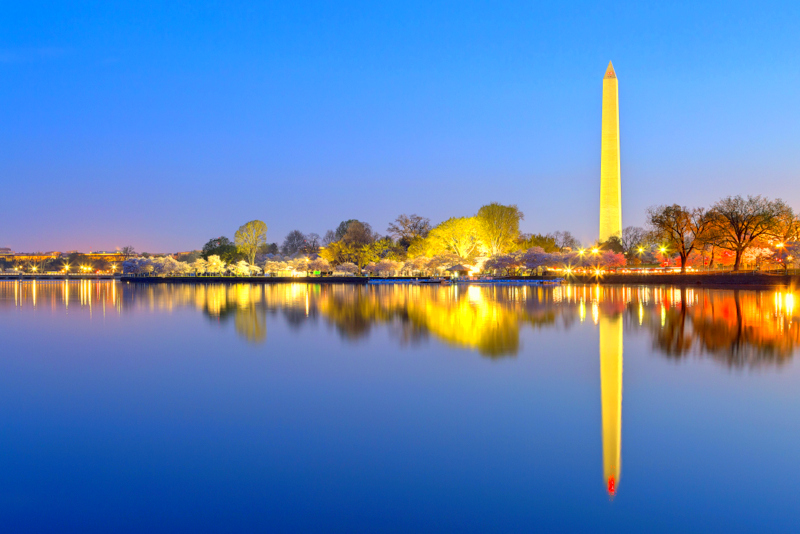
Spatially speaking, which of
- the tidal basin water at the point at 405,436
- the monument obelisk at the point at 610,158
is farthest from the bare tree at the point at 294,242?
the tidal basin water at the point at 405,436

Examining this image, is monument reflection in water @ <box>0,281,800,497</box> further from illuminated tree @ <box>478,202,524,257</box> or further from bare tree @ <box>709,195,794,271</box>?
illuminated tree @ <box>478,202,524,257</box>

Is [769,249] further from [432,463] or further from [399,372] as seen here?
[432,463]

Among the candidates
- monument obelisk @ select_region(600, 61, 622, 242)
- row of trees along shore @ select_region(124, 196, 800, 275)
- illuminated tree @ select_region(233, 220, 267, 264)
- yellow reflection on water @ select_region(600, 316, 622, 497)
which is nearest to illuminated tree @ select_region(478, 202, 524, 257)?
row of trees along shore @ select_region(124, 196, 800, 275)

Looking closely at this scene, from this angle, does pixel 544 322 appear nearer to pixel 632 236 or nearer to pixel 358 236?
pixel 358 236

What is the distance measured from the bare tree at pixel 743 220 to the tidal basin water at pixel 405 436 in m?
35.2

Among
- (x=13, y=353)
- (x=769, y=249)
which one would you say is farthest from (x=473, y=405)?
(x=769, y=249)

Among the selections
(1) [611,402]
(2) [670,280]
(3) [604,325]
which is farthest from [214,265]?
(1) [611,402]

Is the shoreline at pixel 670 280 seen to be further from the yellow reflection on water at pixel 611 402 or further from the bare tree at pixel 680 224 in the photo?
the yellow reflection on water at pixel 611 402

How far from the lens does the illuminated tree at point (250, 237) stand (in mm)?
77250

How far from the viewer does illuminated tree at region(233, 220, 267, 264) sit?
253 feet

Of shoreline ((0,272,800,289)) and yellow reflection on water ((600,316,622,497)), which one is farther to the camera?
shoreline ((0,272,800,289))

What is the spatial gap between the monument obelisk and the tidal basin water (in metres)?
42.2

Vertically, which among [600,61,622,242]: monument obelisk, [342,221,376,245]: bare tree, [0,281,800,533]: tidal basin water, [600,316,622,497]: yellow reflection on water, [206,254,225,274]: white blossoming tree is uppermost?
[600,61,622,242]: monument obelisk

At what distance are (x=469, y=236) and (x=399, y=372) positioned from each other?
53393mm
